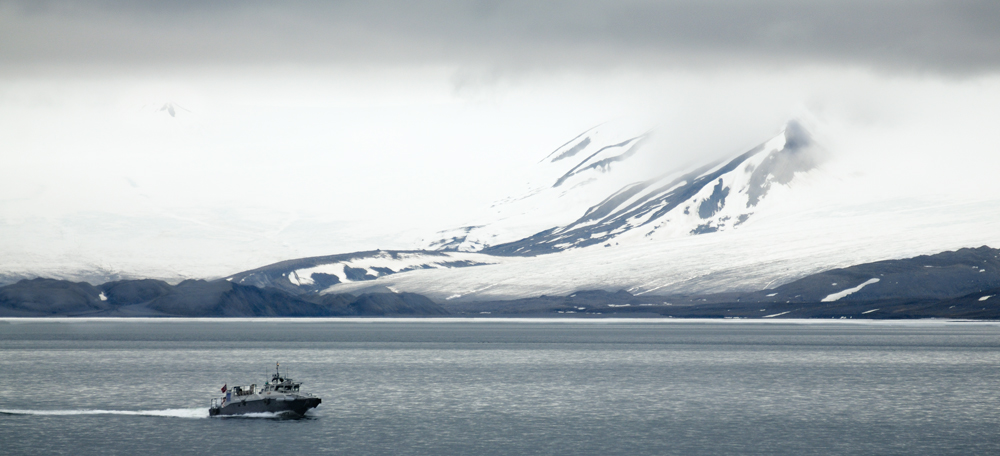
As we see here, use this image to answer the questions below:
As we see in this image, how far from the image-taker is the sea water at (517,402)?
4931 centimetres

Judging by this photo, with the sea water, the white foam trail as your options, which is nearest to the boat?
the white foam trail

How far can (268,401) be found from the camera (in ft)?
196

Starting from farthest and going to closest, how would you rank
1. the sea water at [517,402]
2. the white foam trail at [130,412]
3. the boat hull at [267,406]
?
the boat hull at [267,406], the white foam trail at [130,412], the sea water at [517,402]

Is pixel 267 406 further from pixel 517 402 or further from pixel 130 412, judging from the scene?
pixel 517 402

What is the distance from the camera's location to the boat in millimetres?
59031

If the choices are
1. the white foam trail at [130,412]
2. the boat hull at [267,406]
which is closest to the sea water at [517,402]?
the white foam trail at [130,412]

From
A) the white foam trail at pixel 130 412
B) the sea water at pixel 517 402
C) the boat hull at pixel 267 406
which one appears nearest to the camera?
the sea water at pixel 517 402

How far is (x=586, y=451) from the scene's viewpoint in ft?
156

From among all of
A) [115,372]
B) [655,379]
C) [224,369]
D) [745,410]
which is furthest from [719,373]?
[115,372]

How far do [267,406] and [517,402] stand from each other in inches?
563

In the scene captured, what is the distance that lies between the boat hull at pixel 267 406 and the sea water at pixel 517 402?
2.89ft

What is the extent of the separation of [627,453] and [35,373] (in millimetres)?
54348

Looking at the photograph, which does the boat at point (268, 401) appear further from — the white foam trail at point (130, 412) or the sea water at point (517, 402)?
the sea water at point (517, 402)

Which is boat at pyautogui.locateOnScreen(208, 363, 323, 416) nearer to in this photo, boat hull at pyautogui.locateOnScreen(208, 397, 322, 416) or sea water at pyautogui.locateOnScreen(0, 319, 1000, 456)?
boat hull at pyautogui.locateOnScreen(208, 397, 322, 416)
